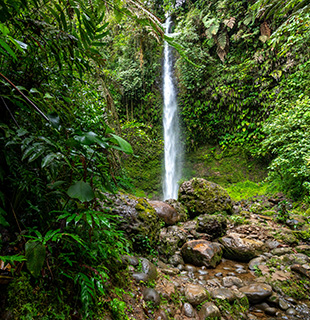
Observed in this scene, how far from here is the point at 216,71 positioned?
8.24 metres

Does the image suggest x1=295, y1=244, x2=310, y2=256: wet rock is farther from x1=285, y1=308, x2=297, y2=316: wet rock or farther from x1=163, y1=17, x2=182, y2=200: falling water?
x1=163, y1=17, x2=182, y2=200: falling water

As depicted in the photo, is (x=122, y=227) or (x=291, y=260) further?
(x=291, y=260)

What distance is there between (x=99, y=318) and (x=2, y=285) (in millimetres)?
544

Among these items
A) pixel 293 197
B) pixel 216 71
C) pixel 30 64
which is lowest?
pixel 293 197

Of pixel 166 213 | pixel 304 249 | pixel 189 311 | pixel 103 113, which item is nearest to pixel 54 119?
pixel 103 113

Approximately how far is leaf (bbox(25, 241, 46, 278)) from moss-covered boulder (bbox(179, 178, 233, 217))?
4.85 m

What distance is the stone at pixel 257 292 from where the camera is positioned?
2.23m

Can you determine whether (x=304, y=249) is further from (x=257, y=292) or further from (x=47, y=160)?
(x=47, y=160)

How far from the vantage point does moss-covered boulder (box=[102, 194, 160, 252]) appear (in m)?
2.41

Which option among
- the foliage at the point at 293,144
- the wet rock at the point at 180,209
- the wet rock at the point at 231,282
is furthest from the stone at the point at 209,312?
the foliage at the point at 293,144

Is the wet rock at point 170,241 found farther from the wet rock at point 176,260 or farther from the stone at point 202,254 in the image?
the stone at point 202,254

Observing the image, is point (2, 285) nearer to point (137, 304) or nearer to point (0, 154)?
point (0, 154)

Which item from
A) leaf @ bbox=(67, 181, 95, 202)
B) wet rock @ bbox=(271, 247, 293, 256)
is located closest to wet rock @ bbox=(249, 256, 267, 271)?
wet rock @ bbox=(271, 247, 293, 256)

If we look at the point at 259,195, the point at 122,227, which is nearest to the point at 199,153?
the point at 259,195
